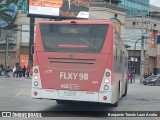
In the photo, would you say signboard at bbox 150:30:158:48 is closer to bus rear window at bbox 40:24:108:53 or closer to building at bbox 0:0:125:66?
building at bbox 0:0:125:66

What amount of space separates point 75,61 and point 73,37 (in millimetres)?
859

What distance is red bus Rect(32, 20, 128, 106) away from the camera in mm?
14516

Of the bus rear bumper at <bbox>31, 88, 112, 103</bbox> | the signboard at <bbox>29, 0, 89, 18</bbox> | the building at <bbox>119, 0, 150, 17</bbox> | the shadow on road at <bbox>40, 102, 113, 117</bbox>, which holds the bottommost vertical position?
the building at <bbox>119, 0, 150, 17</bbox>

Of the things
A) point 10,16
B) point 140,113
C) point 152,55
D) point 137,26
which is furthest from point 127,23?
point 140,113

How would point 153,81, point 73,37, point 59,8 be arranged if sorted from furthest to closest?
point 59,8
point 153,81
point 73,37

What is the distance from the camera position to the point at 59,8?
5894 centimetres

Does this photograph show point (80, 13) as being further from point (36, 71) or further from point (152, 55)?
point (36, 71)

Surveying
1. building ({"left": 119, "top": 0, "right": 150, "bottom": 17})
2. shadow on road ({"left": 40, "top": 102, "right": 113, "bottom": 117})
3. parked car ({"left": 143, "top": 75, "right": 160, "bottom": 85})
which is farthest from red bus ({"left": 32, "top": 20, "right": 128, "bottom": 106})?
building ({"left": 119, "top": 0, "right": 150, "bottom": 17})

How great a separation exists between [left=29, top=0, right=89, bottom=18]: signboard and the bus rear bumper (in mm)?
42776

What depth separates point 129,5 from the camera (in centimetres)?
10562

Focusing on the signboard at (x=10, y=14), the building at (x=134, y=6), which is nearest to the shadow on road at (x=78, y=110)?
the signboard at (x=10, y=14)

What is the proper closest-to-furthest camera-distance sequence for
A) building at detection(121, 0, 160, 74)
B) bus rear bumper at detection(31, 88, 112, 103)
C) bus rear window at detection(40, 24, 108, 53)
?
bus rear bumper at detection(31, 88, 112, 103)
bus rear window at detection(40, 24, 108, 53)
building at detection(121, 0, 160, 74)

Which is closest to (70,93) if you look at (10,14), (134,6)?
(10,14)

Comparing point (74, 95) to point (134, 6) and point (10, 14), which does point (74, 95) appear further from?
point (134, 6)
